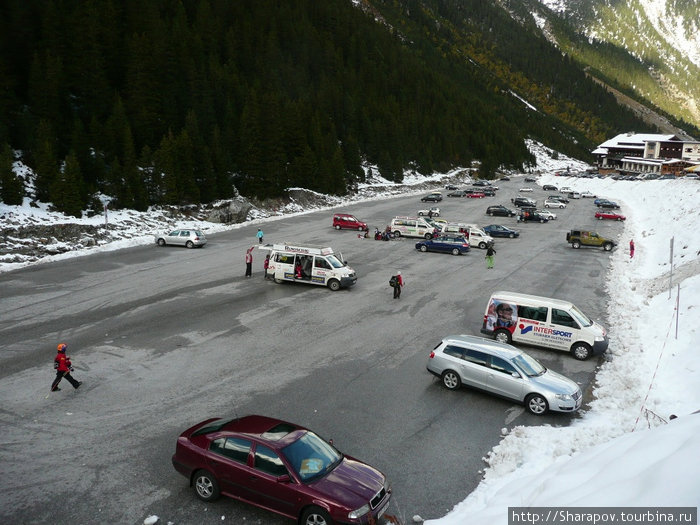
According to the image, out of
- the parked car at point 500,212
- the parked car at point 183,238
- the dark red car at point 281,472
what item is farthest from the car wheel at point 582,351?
the parked car at point 500,212

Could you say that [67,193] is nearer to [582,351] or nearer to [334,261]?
[334,261]

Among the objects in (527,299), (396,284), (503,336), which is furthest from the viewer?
(396,284)

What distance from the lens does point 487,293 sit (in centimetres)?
2405

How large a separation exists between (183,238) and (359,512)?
3157 centimetres

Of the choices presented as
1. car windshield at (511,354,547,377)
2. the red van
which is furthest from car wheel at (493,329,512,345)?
the red van

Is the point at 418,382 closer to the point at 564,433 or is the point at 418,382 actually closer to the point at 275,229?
the point at 564,433

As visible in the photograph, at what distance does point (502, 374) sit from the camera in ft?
42.0

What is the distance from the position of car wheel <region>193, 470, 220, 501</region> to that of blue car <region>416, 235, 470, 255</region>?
28.9 metres

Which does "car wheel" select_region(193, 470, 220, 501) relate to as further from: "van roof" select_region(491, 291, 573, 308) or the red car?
the red car

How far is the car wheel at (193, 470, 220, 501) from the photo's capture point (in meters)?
8.45

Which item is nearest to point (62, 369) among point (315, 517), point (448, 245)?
point (315, 517)

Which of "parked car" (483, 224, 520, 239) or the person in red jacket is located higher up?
the person in red jacket

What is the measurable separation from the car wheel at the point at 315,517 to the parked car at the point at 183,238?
99.6ft

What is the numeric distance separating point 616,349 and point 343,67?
4345 inches
